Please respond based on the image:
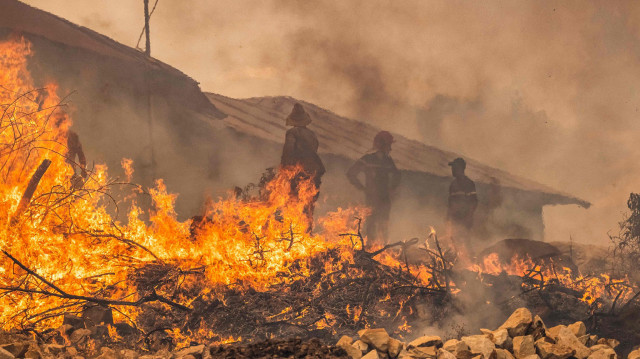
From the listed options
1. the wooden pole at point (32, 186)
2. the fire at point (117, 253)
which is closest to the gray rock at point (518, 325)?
the fire at point (117, 253)

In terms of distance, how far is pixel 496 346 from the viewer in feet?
18.9

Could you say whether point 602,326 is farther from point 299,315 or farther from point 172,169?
point 172,169

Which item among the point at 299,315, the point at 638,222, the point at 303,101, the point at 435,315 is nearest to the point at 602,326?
the point at 435,315

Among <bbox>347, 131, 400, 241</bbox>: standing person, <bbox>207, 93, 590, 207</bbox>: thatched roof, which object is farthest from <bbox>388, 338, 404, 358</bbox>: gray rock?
<bbox>207, 93, 590, 207</bbox>: thatched roof

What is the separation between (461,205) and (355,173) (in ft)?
9.44

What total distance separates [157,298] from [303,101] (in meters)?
13.1

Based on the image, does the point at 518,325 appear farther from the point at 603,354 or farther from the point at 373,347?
the point at 373,347

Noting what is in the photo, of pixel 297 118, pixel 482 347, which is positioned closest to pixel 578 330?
pixel 482 347

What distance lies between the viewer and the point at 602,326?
743cm

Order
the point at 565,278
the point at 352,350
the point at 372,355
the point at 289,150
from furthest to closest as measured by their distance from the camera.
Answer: the point at 289,150 < the point at 565,278 < the point at 352,350 < the point at 372,355

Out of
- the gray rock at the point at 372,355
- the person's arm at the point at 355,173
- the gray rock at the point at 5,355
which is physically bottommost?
the gray rock at the point at 5,355

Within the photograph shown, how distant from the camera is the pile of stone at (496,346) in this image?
544 centimetres

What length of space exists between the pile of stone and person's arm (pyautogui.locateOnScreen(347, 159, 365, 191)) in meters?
7.64

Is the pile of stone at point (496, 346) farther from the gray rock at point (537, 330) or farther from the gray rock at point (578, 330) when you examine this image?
the gray rock at point (578, 330)
